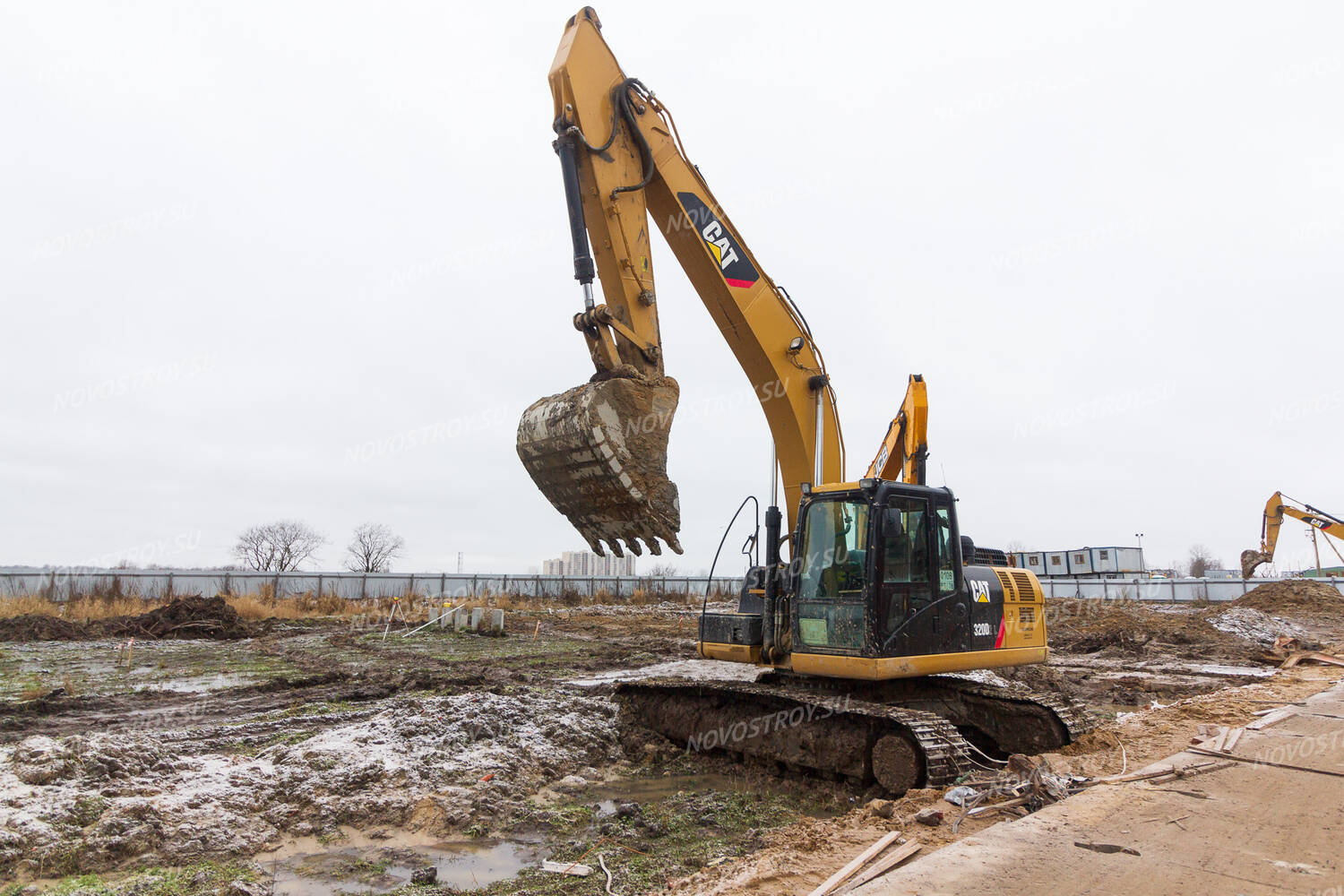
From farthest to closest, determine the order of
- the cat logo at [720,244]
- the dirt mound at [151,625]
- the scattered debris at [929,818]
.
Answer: the dirt mound at [151,625]
the cat logo at [720,244]
the scattered debris at [929,818]

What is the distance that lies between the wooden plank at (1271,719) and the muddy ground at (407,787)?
0.91ft

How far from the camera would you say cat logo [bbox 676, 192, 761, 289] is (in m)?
7.86

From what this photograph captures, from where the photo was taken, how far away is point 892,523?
254 inches

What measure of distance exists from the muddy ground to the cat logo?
457 cm

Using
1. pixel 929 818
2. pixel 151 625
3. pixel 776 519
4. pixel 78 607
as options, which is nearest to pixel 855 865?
pixel 929 818

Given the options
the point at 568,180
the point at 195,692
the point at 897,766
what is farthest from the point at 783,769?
the point at 195,692

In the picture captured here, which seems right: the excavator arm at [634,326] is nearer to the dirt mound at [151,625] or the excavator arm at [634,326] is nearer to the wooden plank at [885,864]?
the wooden plank at [885,864]

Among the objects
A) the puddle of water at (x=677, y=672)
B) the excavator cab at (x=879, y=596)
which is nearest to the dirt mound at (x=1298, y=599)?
the puddle of water at (x=677, y=672)

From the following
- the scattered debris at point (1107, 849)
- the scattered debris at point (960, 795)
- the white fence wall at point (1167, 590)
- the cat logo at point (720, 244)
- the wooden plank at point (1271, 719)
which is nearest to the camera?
the scattered debris at point (1107, 849)

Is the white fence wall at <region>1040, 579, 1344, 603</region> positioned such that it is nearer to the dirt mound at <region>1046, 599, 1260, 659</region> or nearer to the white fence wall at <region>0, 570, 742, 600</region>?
the dirt mound at <region>1046, 599, 1260, 659</region>

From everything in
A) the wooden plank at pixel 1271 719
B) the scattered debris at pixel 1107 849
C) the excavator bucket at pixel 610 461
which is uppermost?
the excavator bucket at pixel 610 461

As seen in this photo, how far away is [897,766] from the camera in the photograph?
580 cm

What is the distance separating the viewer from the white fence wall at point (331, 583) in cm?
2442

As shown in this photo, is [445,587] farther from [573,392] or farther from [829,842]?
[829,842]
